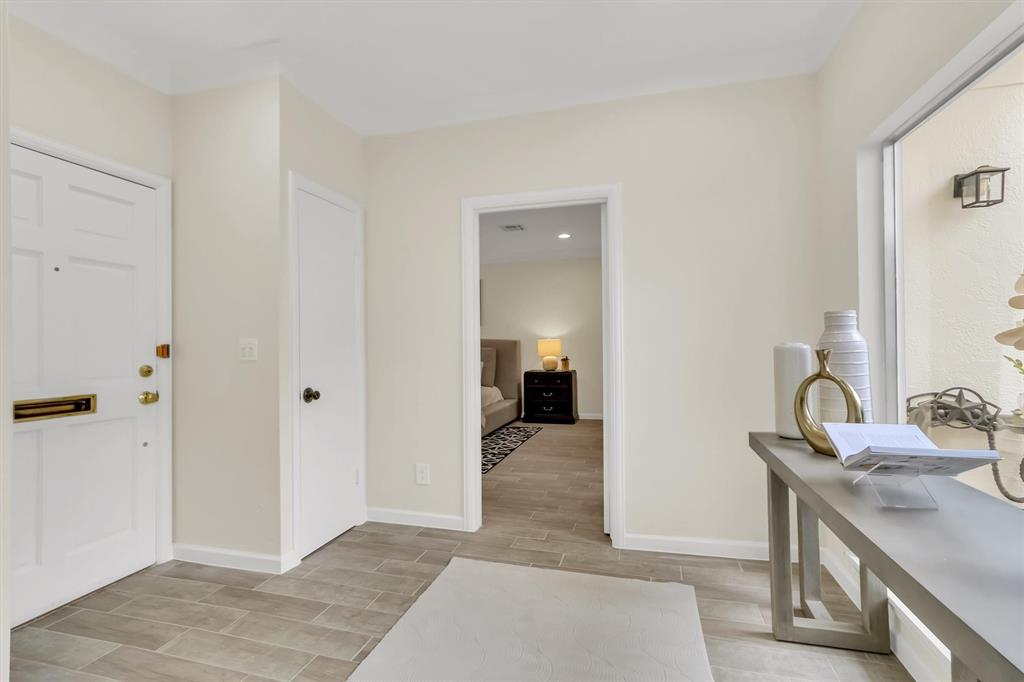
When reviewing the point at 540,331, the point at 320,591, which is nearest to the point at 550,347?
the point at 540,331

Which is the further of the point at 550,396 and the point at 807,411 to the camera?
the point at 550,396

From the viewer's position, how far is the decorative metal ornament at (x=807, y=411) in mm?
1551

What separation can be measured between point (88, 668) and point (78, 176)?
6.59ft

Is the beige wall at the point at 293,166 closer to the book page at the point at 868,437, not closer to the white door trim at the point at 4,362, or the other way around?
the white door trim at the point at 4,362

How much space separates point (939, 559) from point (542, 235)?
5649mm

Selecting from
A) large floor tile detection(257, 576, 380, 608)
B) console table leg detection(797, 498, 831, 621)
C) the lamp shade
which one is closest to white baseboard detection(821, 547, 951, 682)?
console table leg detection(797, 498, 831, 621)

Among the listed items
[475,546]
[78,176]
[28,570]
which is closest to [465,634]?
[475,546]

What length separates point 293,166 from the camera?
8.56 ft

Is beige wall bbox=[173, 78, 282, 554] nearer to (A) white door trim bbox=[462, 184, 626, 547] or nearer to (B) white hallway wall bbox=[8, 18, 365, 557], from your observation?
(B) white hallway wall bbox=[8, 18, 365, 557]

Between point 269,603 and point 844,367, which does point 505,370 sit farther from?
point 844,367

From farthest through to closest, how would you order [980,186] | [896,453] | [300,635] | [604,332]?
[604,332]
[300,635]
[980,186]
[896,453]

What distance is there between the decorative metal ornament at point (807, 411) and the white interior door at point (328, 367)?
90.6 inches

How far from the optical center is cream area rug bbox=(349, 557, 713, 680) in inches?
67.7

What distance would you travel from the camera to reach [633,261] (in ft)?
→ 8.98
